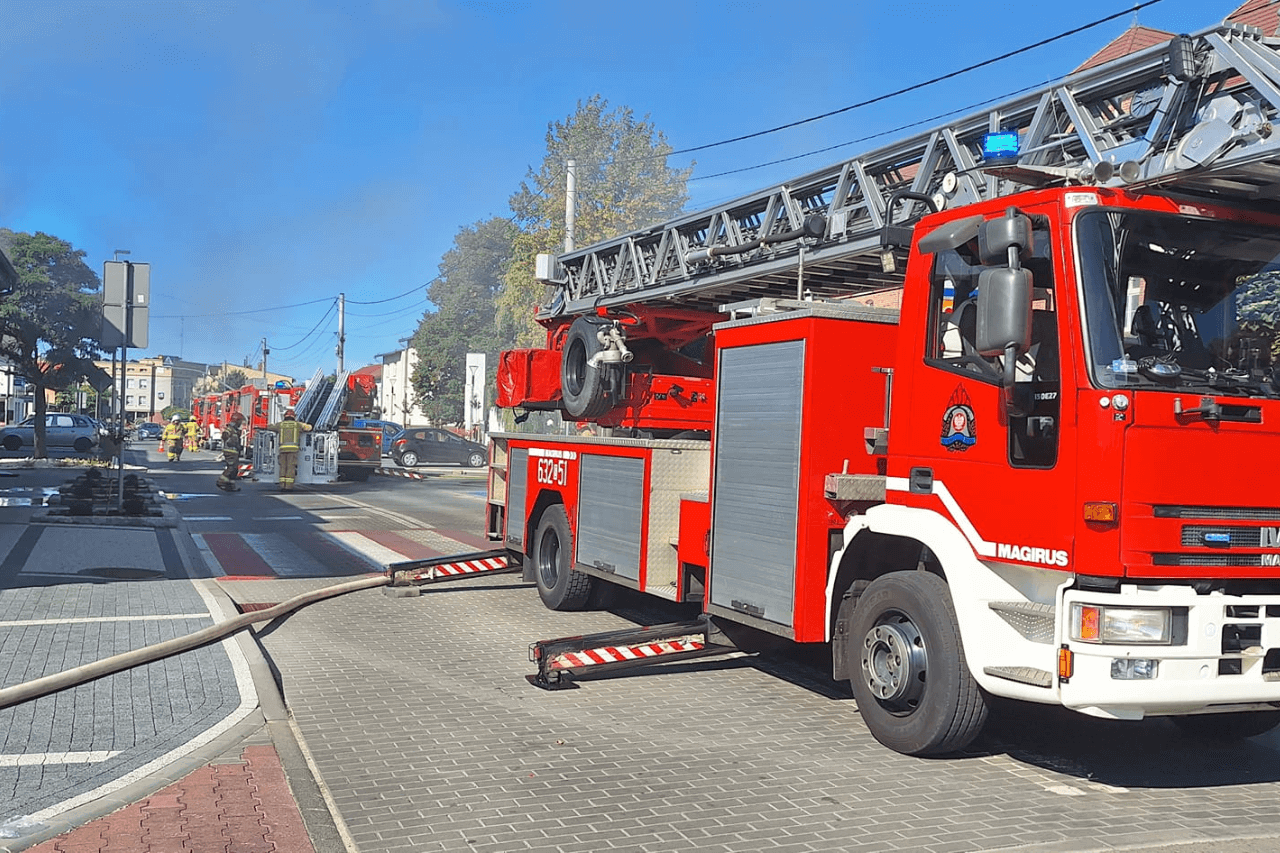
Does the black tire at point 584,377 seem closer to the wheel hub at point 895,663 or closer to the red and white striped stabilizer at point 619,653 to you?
the red and white striped stabilizer at point 619,653

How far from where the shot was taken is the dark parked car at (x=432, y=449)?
41.5m

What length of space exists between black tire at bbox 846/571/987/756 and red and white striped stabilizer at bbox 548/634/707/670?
1.52 meters

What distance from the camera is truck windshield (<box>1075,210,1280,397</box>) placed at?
5203 millimetres

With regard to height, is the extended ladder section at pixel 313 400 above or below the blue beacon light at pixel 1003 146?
below

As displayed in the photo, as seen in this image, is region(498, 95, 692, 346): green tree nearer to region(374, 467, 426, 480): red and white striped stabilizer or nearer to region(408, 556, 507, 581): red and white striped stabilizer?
region(374, 467, 426, 480): red and white striped stabilizer

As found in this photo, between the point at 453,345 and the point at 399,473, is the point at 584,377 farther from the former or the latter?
the point at 453,345

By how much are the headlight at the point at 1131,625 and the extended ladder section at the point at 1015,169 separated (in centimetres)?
199

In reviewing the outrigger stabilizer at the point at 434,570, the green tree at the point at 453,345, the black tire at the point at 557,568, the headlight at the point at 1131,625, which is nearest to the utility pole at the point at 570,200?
the outrigger stabilizer at the point at 434,570

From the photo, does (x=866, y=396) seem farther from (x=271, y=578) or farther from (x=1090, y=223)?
(x=271, y=578)

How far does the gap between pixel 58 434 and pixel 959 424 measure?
4137 cm

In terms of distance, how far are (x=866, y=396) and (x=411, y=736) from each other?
3.18 meters

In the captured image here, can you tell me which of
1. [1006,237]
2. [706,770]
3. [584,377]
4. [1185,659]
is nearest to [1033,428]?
[1006,237]

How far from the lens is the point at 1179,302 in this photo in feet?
17.5

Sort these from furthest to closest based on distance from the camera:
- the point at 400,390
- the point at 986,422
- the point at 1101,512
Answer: the point at 400,390
the point at 986,422
the point at 1101,512
